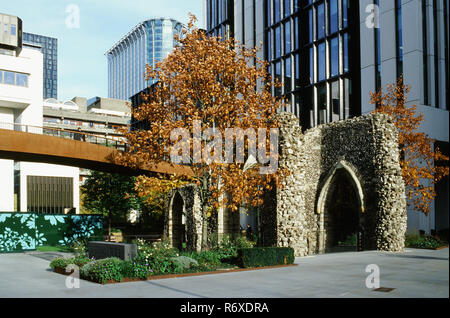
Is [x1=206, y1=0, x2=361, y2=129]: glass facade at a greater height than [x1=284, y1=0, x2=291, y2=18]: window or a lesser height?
lesser

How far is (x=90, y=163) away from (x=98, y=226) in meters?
6.45

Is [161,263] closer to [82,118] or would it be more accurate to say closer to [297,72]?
[297,72]

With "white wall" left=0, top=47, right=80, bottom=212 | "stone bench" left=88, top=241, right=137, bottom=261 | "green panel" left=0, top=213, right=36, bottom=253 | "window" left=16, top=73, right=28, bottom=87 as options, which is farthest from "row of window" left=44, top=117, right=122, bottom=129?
"stone bench" left=88, top=241, right=137, bottom=261

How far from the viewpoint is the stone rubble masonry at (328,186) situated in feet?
87.0

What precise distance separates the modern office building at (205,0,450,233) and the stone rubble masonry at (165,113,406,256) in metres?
5.24

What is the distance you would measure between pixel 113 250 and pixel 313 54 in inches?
1359

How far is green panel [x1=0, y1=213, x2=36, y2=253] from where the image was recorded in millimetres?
A: 31078

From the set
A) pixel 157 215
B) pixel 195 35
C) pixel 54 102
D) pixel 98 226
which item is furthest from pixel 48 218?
pixel 54 102

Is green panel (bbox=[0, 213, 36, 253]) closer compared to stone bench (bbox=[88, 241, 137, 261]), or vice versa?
stone bench (bbox=[88, 241, 137, 261])

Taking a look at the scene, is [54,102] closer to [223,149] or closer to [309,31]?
[309,31]

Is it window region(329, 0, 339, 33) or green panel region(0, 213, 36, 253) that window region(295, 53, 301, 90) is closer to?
window region(329, 0, 339, 33)

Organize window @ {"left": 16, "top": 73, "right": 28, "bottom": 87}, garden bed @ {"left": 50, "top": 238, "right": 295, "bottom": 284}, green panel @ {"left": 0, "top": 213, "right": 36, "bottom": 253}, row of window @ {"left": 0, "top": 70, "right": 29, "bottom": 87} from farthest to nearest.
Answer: window @ {"left": 16, "top": 73, "right": 28, "bottom": 87}
row of window @ {"left": 0, "top": 70, "right": 29, "bottom": 87}
green panel @ {"left": 0, "top": 213, "right": 36, "bottom": 253}
garden bed @ {"left": 50, "top": 238, "right": 295, "bottom": 284}

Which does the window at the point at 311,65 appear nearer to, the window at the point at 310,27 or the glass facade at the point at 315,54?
the glass facade at the point at 315,54

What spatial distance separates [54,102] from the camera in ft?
400
